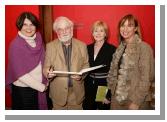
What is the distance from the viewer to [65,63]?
198 centimetres

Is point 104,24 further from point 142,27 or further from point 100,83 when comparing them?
point 100,83

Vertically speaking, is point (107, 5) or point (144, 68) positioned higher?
point (107, 5)

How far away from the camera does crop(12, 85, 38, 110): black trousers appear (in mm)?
2004

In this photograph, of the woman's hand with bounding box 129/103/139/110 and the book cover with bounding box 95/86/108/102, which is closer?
the woman's hand with bounding box 129/103/139/110

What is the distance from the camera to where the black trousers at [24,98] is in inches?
78.9

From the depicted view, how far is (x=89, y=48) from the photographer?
2.03m

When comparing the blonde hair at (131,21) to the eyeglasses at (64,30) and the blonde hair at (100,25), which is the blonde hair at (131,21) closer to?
the blonde hair at (100,25)

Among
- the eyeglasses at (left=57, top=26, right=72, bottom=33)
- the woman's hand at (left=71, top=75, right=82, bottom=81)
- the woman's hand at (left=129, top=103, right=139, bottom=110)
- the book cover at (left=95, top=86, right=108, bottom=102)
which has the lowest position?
the woman's hand at (left=129, top=103, right=139, bottom=110)

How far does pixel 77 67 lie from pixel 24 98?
0.45 metres

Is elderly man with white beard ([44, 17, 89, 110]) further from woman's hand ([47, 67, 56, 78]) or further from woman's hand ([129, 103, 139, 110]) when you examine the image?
woman's hand ([129, 103, 139, 110])

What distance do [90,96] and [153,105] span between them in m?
0.46

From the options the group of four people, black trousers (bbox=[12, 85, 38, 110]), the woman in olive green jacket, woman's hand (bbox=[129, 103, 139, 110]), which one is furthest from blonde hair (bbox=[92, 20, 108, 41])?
black trousers (bbox=[12, 85, 38, 110])

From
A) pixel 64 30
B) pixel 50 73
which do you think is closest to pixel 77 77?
pixel 50 73
